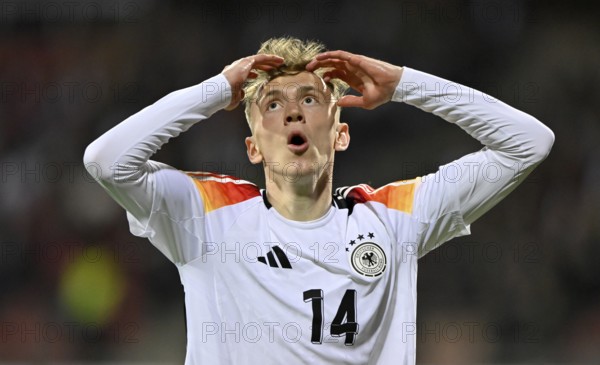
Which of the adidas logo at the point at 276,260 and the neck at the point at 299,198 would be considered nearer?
the adidas logo at the point at 276,260

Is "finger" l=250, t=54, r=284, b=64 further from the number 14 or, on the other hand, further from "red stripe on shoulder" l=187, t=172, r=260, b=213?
the number 14

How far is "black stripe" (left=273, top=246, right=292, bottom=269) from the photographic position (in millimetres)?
2650

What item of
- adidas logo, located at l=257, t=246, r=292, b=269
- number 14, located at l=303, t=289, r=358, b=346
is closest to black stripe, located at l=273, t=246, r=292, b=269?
adidas logo, located at l=257, t=246, r=292, b=269

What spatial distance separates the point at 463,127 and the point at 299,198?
0.65 metres

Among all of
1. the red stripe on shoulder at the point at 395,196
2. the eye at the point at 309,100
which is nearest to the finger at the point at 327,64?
the eye at the point at 309,100

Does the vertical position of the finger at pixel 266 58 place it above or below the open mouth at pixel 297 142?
above

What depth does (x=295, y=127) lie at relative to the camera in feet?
8.93

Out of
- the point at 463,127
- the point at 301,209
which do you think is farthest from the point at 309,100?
the point at 463,127

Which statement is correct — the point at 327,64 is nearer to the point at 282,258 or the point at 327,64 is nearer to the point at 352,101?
the point at 352,101

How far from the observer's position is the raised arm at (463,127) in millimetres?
2684

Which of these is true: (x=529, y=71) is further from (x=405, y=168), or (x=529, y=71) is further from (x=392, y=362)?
(x=392, y=362)

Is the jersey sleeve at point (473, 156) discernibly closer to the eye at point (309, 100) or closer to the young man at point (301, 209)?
the young man at point (301, 209)

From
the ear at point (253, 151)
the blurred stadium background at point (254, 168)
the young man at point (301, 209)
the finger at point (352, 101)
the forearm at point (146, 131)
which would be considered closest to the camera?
the forearm at point (146, 131)

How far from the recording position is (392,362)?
2.62 metres
